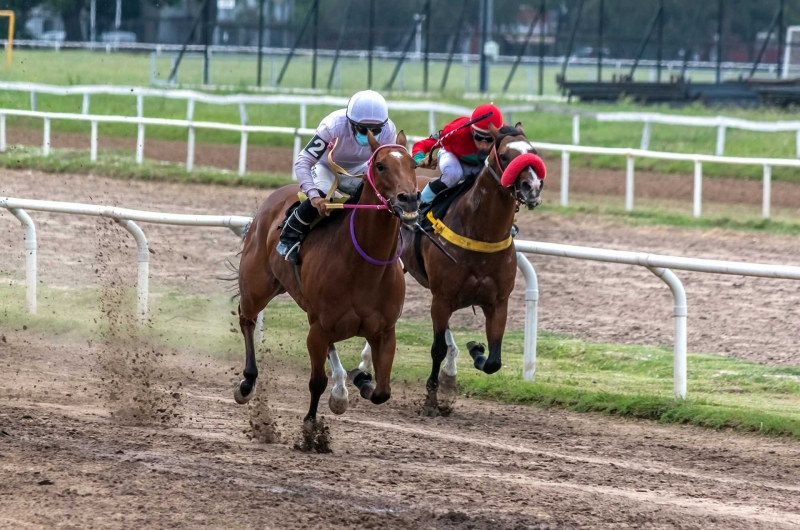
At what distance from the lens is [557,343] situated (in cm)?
880

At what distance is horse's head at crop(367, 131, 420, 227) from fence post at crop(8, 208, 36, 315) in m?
4.41

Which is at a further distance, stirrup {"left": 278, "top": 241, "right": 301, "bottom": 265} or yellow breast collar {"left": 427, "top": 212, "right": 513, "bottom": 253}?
yellow breast collar {"left": 427, "top": 212, "right": 513, "bottom": 253}

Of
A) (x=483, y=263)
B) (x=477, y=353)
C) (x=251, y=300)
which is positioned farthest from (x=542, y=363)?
(x=251, y=300)

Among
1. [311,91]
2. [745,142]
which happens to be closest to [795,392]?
[745,142]

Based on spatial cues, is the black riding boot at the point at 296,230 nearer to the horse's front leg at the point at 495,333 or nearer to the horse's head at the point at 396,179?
the horse's head at the point at 396,179

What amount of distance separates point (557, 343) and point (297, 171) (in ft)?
10.1

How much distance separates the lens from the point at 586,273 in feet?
36.7

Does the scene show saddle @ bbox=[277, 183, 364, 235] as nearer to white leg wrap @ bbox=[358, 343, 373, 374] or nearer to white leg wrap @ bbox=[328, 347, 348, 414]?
white leg wrap @ bbox=[328, 347, 348, 414]

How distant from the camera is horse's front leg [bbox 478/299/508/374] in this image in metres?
7.13

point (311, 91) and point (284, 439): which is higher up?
point (311, 91)

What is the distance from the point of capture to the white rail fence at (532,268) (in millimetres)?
A: 6793

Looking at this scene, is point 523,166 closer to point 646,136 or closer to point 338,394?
point 338,394

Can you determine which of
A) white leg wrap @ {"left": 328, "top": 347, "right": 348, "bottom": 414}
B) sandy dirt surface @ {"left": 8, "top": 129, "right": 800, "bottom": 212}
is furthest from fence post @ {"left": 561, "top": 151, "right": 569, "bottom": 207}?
white leg wrap @ {"left": 328, "top": 347, "right": 348, "bottom": 414}

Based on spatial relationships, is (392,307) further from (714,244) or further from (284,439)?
(714,244)
